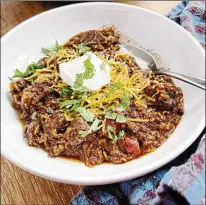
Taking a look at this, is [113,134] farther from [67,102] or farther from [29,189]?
[29,189]

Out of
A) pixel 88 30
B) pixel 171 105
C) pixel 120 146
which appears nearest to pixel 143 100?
pixel 171 105

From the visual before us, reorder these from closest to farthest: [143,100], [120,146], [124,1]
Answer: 1. [120,146]
2. [143,100]
3. [124,1]

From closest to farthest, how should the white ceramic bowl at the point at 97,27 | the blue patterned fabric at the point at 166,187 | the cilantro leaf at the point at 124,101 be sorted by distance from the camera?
the blue patterned fabric at the point at 166,187
the white ceramic bowl at the point at 97,27
the cilantro leaf at the point at 124,101

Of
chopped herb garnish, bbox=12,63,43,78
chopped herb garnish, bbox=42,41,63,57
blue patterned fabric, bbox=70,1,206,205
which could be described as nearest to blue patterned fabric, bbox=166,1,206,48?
blue patterned fabric, bbox=70,1,206,205

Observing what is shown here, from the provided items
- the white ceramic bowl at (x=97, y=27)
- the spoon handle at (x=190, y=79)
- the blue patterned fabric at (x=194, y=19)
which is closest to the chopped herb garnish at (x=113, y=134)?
the white ceramic bowl at (x=97, y=27)

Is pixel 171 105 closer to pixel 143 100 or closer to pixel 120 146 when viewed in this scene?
pixel 143 100

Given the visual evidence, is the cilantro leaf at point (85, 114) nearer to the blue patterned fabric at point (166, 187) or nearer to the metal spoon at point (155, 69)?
the blue patterned fabric at point (166, 187)
